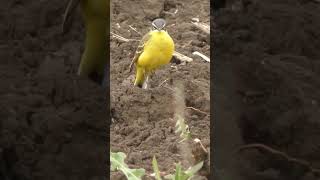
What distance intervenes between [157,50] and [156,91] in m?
0.22

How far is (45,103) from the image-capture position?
1831 mm

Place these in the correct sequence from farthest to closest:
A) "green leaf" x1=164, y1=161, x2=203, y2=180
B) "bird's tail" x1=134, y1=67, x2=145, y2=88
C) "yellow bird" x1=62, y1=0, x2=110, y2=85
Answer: "bird's tail" x1=134, y1=67, x2=145, y2=88 < "green leaf" x1=164, y1=161, x2=203, y2=180 < "yellow bird" x1=62, y1=0, x2=110, y2=85

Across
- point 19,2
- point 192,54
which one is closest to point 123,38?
point 192,54

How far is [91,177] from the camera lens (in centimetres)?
167

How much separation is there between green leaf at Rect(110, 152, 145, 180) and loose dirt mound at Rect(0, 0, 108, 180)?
8cm

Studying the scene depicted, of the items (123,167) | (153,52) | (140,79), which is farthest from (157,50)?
(123,167)

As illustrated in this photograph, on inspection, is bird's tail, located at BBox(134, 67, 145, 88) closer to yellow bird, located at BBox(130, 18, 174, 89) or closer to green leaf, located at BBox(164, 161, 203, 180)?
yellow bird, located at BBox(130, 18, 174, 89)

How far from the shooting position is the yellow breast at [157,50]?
1722 millimetres

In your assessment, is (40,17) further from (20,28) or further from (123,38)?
(123,38)

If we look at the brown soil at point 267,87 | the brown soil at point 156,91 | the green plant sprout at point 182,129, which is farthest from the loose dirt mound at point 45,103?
the brown soil at point 267,87

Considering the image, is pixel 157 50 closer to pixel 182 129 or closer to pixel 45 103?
pixel 182 129

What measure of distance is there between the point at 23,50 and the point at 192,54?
0.51 m

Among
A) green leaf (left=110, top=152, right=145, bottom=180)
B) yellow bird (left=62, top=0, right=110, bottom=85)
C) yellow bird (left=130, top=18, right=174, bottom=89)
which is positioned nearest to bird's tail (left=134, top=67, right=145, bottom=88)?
yellow bird (left=130, top=18, right=174, bottom=89)

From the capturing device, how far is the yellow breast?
172 cm
